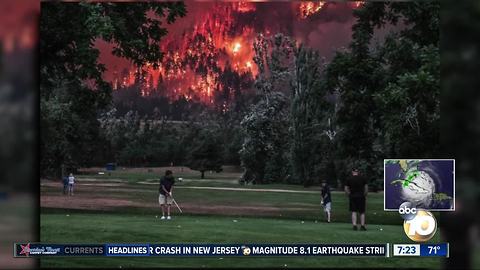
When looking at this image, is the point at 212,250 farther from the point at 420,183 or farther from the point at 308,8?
the point at 308,8

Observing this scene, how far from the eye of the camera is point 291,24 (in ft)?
38.3

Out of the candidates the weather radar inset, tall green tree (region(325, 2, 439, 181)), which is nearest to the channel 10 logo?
the weather radar inset

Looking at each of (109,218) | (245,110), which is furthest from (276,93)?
(109,218)

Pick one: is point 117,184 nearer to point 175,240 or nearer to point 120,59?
point 175,240

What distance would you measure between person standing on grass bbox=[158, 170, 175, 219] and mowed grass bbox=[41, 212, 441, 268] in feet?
1.07

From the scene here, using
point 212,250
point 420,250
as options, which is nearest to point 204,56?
point 212,250

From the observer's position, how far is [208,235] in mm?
11156

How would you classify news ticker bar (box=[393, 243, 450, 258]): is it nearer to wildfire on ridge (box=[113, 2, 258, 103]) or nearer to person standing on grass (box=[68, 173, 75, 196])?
wildfire on ridge (box=[113, 2, 258, 103])

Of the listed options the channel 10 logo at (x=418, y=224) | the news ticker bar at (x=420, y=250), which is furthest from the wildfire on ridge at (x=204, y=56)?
the news ticker bar at (x=420, y=250)

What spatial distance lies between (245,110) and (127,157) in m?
2.82

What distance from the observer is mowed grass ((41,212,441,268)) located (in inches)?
425

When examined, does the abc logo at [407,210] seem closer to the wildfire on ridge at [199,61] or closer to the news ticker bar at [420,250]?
Answer: the news ticker bar at [420,250]

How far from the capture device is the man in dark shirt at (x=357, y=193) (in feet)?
38.0

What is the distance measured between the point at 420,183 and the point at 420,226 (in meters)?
0.91
